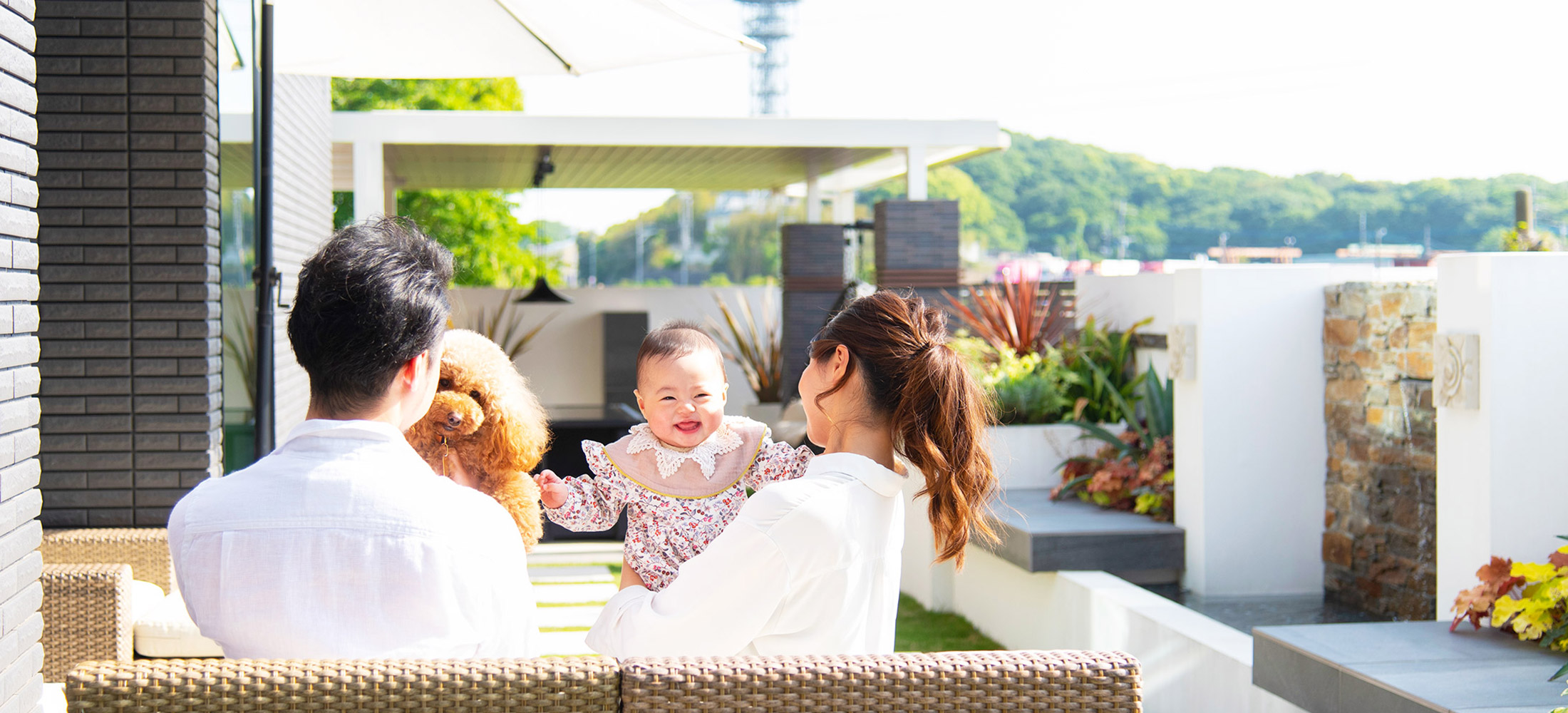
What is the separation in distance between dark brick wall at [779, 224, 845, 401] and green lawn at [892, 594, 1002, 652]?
4.36 m

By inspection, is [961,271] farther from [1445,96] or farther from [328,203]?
[1445,96]

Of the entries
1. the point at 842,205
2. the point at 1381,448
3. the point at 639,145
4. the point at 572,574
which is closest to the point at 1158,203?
the point at 842,205

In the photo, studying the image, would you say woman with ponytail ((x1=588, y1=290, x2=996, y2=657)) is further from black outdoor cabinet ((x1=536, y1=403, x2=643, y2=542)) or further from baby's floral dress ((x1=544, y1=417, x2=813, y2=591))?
black outdoor cabinet ((x1=536, y1=403, x2=643, y2=542))

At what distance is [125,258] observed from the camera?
371 centimetres

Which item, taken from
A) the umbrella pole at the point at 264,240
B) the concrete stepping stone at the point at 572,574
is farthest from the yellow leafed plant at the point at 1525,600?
the concrete stepping stone at the point at 572,574

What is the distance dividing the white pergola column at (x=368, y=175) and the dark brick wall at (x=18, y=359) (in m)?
6.90

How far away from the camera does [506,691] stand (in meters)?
1.29

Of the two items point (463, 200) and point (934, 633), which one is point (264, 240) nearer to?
point (934, 633)

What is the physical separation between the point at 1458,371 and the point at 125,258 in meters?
4.11

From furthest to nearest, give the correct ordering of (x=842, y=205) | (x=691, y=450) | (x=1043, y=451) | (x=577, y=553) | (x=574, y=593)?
(x=842, y=205) < (x=577, y=553) < (x=1043, y=451) < (x=574, y=593) < (x=691, y=450)

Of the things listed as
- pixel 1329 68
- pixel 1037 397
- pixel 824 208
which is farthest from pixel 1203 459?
pixel 1329 68

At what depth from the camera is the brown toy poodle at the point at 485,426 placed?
66.9 inches

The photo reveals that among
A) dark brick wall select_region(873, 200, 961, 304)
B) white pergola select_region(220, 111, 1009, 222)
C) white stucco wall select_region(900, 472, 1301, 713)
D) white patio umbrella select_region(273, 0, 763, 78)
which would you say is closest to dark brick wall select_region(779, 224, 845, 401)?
white pergola select_region(220, 111, 1009, 222)

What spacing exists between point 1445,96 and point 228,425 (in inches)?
2741
